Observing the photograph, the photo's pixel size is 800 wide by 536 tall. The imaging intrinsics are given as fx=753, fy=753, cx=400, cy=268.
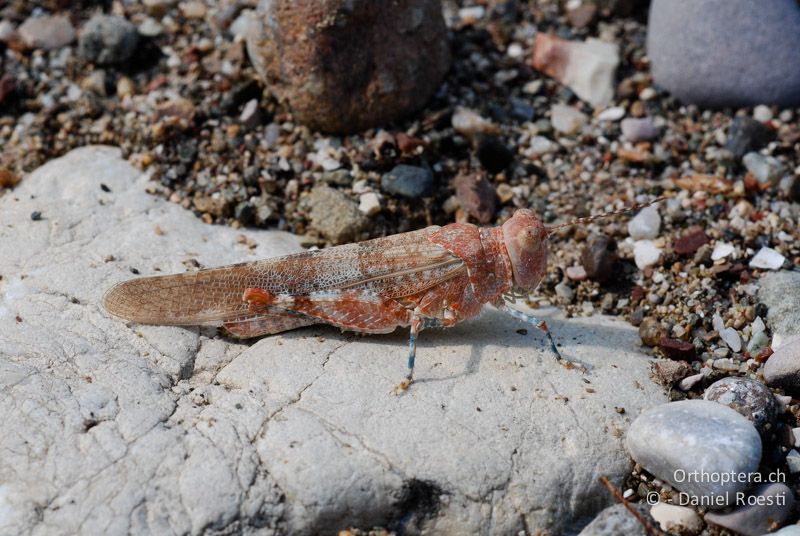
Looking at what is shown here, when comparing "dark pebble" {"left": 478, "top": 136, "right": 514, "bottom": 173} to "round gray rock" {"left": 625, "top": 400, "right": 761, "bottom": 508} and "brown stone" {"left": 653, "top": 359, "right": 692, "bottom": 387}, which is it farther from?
"round gray rock" {"left": 625, "top": 400, "right": 761, "bottom": 508}

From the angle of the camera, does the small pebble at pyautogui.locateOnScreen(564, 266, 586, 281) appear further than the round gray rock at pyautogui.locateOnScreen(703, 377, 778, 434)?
Yes

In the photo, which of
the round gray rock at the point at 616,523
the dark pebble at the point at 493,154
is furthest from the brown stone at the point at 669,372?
the dark pebble at the point at 493,154

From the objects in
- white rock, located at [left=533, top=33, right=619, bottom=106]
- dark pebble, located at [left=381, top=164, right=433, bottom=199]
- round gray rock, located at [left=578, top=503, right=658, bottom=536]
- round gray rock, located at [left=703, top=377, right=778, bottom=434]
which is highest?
white rock, located at [left=533, top=33, right=619, bottom=106]

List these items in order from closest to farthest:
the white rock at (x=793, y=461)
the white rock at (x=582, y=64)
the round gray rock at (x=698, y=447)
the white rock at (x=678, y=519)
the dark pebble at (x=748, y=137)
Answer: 1. the round gray rock at (x=698, y=447)
2. the white rock at (x=678, y=519)
3. the white rock at (x=793, y=461)
4. the dark pebble at (x=748, y=137)
5. the white rock at (x=582, y=64)

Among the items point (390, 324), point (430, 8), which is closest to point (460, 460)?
point (390, 324)

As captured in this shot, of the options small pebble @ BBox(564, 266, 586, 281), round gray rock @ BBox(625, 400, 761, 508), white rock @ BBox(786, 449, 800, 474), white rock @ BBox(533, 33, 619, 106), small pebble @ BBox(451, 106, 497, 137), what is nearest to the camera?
round gray rock @ BBox(625, 400, 761, 508)

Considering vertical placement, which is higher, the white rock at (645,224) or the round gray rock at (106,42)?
the round gray rock at (106,42)

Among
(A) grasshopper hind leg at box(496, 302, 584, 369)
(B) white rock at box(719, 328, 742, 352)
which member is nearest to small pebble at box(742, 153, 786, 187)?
(B) white rock at box(719, 328, 742, 352)

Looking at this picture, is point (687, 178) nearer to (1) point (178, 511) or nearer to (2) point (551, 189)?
(2) point (551, 189)

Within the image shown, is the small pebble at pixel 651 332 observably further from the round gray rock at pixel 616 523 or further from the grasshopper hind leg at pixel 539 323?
the round gray rock at pixel 616 523
